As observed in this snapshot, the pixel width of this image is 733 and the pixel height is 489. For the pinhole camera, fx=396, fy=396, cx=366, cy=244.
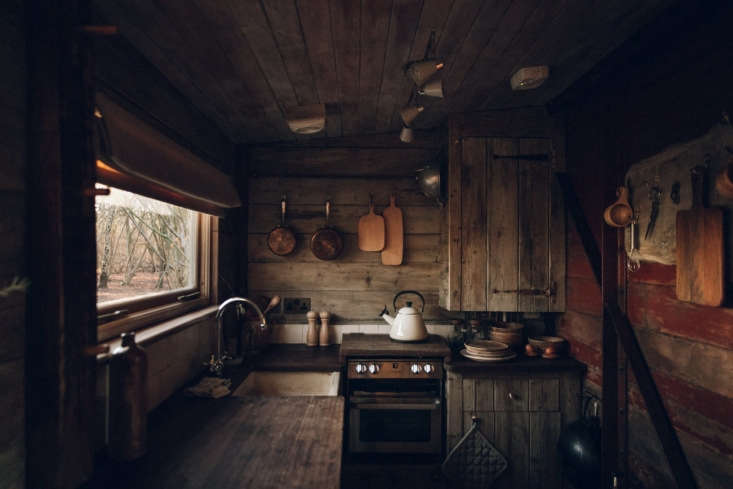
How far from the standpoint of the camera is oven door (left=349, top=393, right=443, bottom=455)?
2340 mm

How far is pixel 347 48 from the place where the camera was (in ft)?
5.66

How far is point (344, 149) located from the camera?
2994mm

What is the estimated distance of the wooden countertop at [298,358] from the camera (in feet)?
7.82

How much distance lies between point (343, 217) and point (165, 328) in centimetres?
153

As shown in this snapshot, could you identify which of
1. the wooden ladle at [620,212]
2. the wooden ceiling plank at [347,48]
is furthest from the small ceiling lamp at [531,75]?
the wooden ceiling plank at [347,48]

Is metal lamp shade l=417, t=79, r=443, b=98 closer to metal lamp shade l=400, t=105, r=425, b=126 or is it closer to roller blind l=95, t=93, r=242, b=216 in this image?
metal lamp shade l=400, t=105, r=425, b=126

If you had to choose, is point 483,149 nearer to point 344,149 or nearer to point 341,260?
point 344,149

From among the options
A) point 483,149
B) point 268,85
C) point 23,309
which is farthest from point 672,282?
point 23,309

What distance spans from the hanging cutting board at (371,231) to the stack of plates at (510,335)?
3.25 ft

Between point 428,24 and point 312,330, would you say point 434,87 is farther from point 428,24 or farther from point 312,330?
point 312,330

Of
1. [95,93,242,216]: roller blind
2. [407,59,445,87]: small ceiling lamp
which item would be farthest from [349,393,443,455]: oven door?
[407,59,445,87]: small ceiling lamp

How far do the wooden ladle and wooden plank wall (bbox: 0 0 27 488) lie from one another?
228 centimetres

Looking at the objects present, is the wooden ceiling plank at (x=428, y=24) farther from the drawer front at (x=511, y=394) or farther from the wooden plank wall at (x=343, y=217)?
the drawer front at (x=511, y=394)

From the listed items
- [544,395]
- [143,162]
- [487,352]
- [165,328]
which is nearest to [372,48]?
[143,162]
